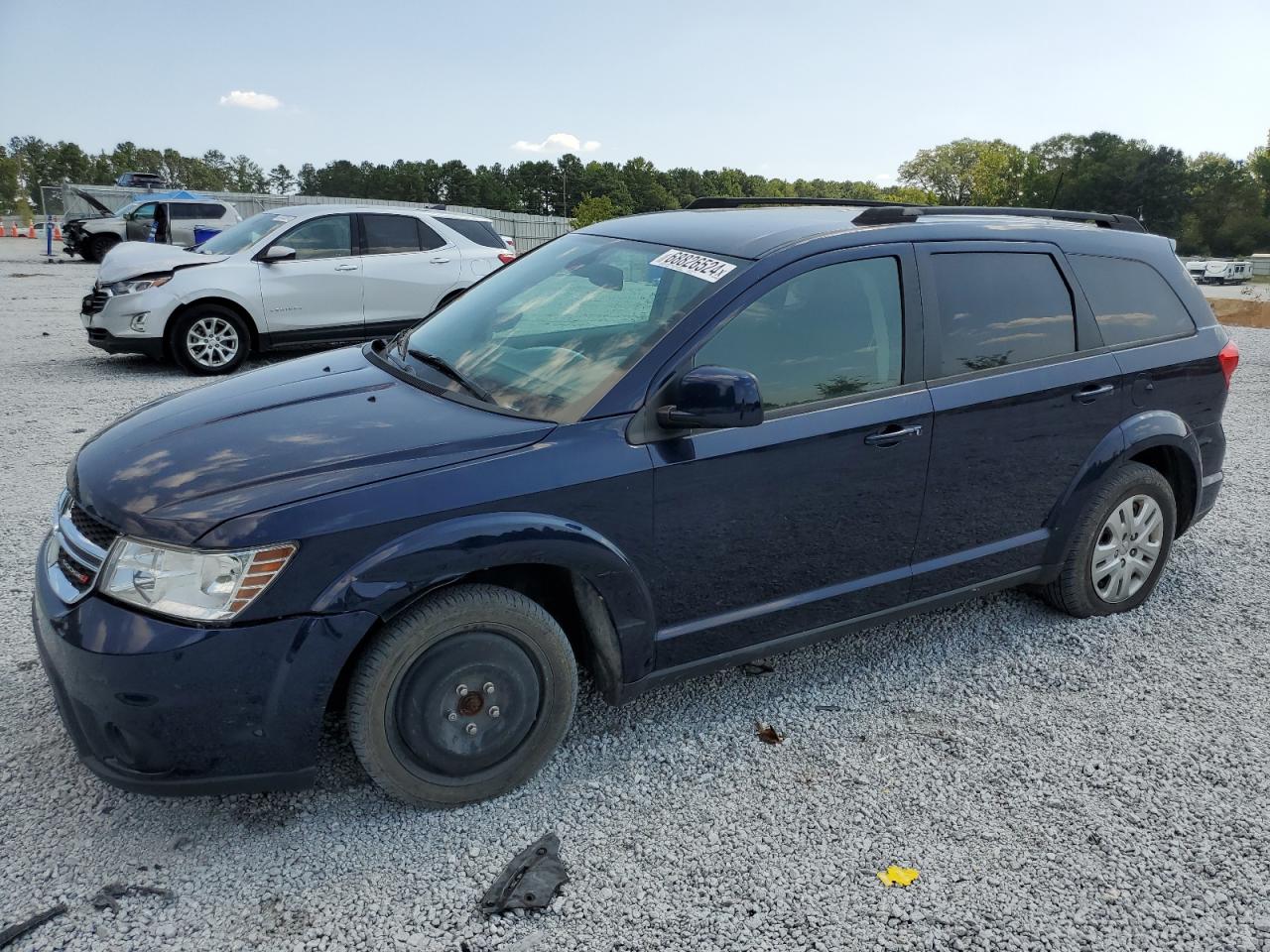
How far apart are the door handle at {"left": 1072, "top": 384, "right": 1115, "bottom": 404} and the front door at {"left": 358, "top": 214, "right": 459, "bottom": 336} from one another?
297 inches

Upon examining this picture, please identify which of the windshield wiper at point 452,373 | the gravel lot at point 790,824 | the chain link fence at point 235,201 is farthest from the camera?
the chain link fence at point 235,201

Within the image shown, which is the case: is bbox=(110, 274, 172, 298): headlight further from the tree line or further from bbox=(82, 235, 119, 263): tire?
the tree line

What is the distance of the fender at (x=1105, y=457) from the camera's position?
3.87 m

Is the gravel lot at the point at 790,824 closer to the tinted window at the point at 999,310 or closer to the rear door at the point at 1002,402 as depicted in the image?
the rear door at the point at 1002,402

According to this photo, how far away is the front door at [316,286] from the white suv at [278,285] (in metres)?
0.01

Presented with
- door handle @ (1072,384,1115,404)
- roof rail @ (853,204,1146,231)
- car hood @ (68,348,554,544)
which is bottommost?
car hood @ (68,348,554,544)

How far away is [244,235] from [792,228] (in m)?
8.38

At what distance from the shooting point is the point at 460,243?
10734 mm

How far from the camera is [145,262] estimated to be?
9523 millimetres

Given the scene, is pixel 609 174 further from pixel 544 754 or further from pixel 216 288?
pixel 544 754

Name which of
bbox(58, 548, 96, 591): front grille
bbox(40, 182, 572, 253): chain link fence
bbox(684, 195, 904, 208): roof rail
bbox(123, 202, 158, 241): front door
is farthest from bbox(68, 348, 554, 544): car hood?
bbox(40, 182, 572, 253): chain link fence

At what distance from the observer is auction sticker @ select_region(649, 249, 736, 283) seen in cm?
314

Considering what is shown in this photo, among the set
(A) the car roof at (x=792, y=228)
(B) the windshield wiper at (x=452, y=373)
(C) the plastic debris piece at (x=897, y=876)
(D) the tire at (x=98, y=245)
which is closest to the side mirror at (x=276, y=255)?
(A) the car roof at (x=792, y=228)

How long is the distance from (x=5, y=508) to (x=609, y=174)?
90220 millimetres
